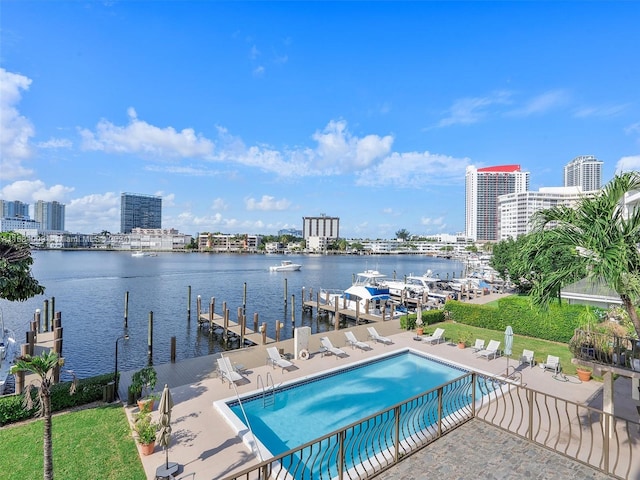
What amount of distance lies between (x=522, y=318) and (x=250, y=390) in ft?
55.0

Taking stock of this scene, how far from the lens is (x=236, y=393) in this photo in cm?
1146

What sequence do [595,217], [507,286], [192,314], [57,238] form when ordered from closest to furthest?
[595,217], [192,314], [507,286], [57,238]

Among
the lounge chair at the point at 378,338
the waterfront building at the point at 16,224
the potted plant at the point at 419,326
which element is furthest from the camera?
the waterfront building at the point at 16,224

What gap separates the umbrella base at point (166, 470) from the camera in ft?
22.7

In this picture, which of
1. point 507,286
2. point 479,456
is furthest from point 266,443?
point 507,286

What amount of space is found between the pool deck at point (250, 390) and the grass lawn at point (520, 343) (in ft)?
5.36

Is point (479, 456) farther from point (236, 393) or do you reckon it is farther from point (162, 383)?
point (162, 383)

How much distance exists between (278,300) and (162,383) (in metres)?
25.6

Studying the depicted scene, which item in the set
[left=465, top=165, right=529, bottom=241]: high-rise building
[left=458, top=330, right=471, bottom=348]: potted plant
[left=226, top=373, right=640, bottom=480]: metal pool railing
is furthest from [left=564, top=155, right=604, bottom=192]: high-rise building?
[left=226, top=373, right=640, bottom=480]: metal pool railing

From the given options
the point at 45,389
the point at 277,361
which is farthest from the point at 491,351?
the point at 45,389

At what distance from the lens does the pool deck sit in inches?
279

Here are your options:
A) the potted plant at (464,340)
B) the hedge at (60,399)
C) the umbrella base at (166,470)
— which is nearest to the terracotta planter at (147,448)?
the umbrella base at (166,470)

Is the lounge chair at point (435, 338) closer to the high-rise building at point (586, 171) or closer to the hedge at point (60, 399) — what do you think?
the hedge at point (60, 399)

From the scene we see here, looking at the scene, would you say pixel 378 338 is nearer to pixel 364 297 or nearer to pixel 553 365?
pixel 553 365
